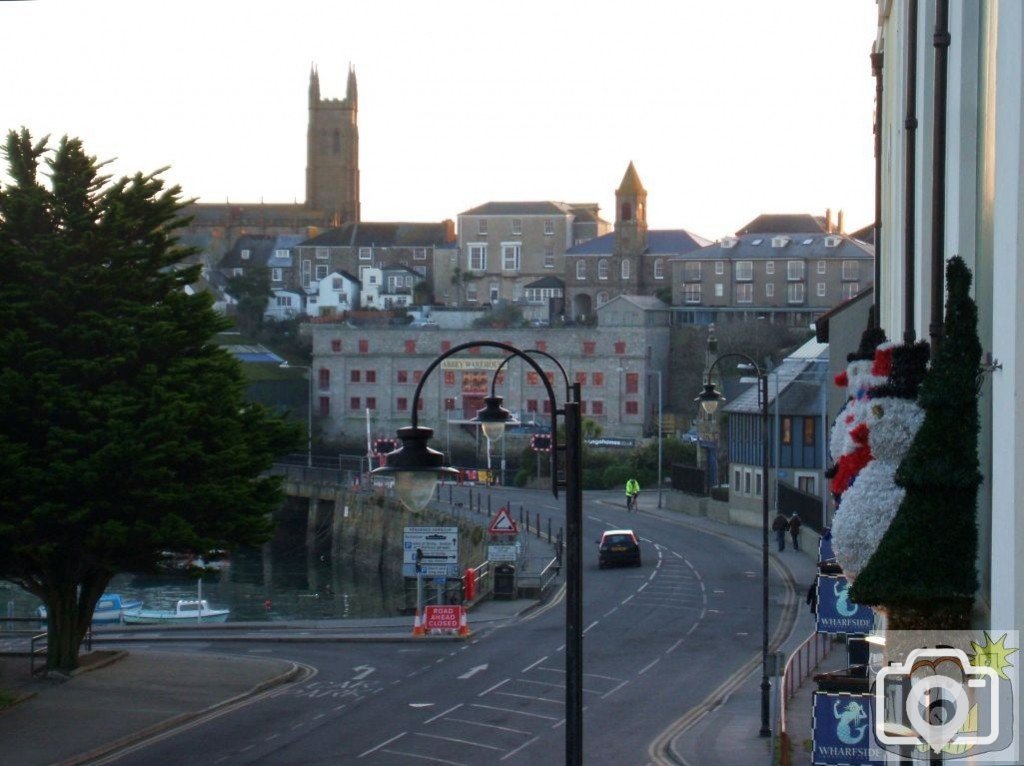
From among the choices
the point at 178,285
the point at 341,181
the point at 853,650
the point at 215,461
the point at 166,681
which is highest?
the point at 341,181

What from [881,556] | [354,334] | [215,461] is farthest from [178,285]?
[354,334]

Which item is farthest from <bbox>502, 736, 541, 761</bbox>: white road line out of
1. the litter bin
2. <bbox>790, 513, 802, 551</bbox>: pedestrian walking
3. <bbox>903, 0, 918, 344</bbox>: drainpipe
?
<bbox>790, 513, 802, 551</bbox>: pedestrian walking

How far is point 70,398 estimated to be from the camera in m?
29.5

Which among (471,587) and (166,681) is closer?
(166,681)

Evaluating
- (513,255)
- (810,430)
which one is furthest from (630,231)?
(810,430)

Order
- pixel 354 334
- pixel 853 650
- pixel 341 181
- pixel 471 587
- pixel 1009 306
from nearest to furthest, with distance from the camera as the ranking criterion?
pixel 1009 306 < pixel 853 650 < pixel 471 587 < pixel 354 334 < pixel 341 181

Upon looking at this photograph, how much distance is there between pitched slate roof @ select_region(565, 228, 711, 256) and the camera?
445ft

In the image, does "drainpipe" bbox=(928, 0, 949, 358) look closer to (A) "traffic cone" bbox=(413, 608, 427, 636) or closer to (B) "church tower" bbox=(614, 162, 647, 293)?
(A) "traffic cone" bbox=(413, 608, 427, 636)

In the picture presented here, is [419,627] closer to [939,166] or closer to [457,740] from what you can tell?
[457,740]

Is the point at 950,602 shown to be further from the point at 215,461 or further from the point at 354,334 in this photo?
the point at 354,334

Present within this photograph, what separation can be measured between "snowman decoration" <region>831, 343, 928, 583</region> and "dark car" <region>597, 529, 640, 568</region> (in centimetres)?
4095

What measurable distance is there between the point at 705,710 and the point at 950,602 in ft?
65.1

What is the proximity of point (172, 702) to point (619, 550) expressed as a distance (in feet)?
79.3

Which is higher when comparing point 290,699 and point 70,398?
point 70,398
